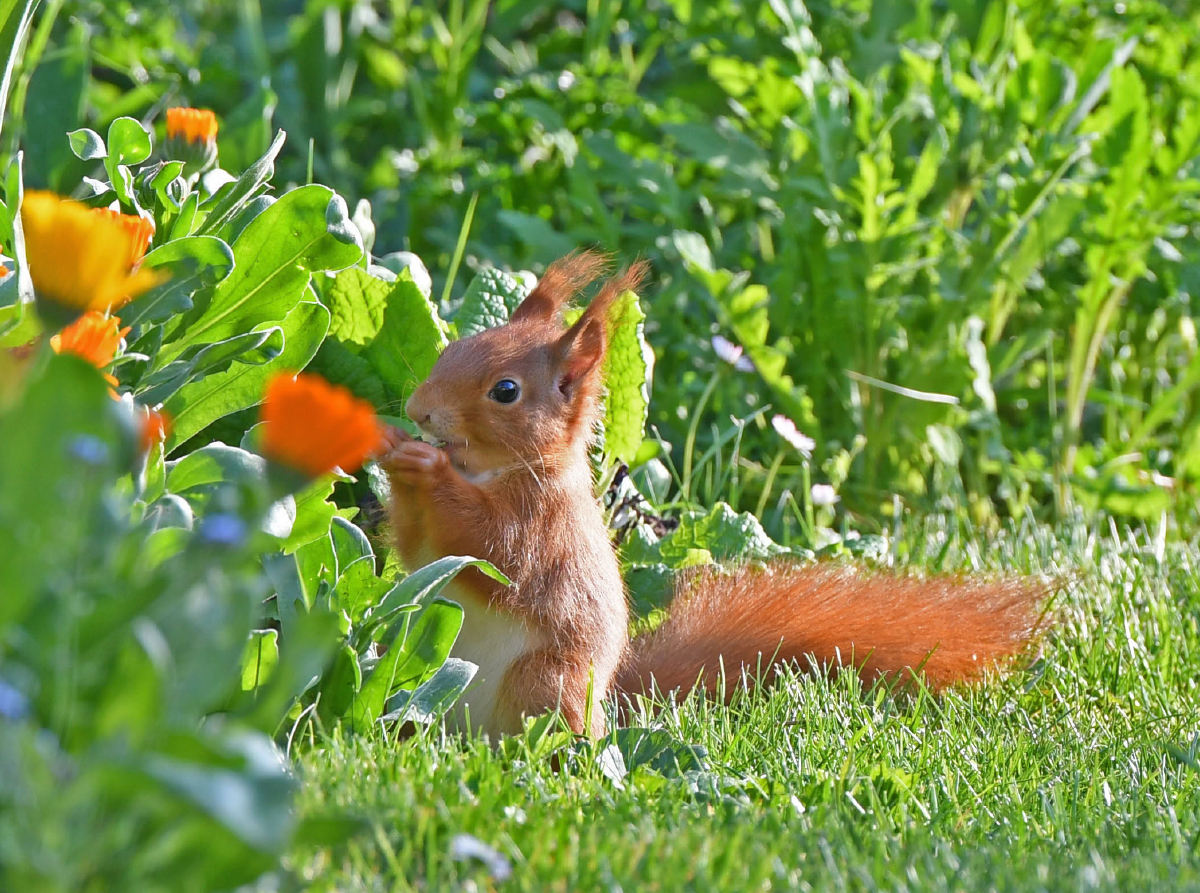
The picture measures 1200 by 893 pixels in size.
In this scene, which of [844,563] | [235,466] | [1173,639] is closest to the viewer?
[235,466]

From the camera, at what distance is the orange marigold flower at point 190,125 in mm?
2287

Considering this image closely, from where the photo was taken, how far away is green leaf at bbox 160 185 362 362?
7.11 ft

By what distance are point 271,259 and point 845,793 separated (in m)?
1.21

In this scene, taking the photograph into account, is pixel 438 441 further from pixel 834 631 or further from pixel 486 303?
pixel 834 631

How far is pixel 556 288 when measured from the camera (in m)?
2.47

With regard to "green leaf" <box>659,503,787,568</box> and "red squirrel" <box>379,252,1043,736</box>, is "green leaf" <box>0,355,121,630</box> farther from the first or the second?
"green leaf" <box>659,503,787,568</box>

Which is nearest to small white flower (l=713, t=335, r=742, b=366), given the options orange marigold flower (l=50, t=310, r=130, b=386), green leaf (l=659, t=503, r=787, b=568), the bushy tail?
green leaf (l=659, t=503, r=787, b=568)

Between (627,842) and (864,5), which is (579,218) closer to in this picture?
(864,5)

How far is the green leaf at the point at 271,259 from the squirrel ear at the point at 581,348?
408mm

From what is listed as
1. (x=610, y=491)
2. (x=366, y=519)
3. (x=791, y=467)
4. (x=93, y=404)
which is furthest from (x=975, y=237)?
(x=93, y=404)

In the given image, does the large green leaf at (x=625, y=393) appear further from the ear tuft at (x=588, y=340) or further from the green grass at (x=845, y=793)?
the green grass at (x=845, y=793)

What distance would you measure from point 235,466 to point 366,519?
1.05 metres

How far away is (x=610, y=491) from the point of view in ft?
9.92

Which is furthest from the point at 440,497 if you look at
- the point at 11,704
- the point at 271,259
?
the point at 11,704
